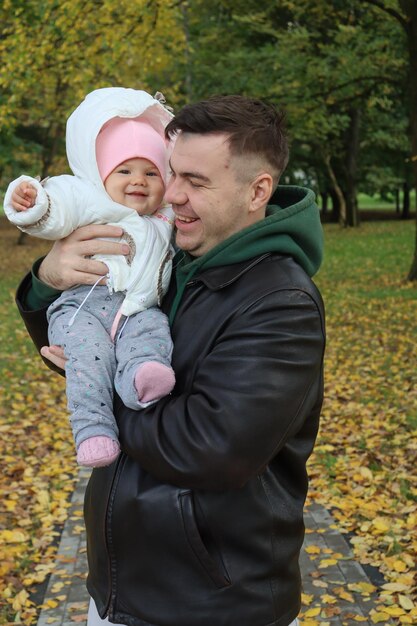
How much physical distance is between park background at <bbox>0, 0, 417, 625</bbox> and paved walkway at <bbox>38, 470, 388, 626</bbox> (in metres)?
0.04

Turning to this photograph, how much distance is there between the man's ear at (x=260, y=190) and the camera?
217 cm

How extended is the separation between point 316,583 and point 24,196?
3.30 m

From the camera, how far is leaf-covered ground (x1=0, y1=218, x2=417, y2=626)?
16.8 feet

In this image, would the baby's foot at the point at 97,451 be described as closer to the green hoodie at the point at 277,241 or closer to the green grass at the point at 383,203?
the green hoodie at the point at 277,241

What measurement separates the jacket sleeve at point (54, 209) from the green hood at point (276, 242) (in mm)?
385

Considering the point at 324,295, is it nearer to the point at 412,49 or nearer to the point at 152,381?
the point at 412,49

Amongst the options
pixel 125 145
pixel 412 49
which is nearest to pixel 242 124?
pixel 125 145

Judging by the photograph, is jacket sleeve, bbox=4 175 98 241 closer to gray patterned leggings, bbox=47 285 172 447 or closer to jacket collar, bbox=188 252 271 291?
gray patterned leggings, bbox=47 285 172 447

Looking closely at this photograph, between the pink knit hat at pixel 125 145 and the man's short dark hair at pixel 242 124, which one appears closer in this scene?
the man's short dark hair at pixel 242 124

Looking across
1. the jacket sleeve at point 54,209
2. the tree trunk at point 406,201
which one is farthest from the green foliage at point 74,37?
the tree trunk at point 406,201

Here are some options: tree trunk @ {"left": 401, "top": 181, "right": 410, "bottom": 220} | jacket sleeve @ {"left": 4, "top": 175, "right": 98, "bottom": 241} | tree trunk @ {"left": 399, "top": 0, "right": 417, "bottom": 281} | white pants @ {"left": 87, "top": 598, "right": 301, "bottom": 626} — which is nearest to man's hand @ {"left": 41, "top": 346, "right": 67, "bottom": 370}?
jacket sleeve @ {"left": 4, "top": 175, "right": 98, "bottom": 241}

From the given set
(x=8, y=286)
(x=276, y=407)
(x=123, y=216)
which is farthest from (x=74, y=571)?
(x=8, y=286)

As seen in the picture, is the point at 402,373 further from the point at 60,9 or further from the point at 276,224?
the point at 276,224

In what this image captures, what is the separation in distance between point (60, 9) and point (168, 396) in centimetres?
1153
